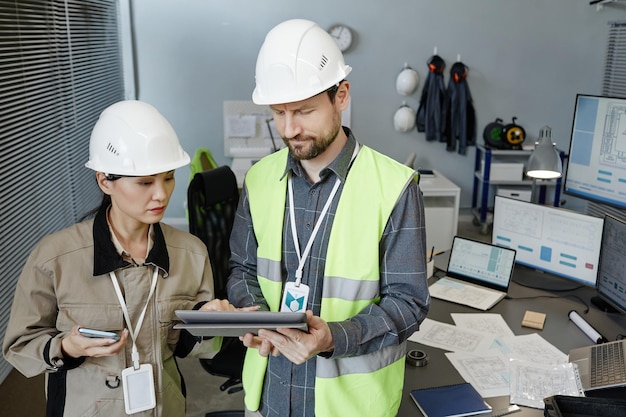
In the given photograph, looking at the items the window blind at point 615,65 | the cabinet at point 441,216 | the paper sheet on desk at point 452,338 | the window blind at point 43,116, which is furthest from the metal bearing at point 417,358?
the window blind at point 615,65

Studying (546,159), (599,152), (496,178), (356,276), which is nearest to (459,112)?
(496,178)

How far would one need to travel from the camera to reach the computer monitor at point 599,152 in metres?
2.96

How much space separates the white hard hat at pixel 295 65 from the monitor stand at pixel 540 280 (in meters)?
1.71

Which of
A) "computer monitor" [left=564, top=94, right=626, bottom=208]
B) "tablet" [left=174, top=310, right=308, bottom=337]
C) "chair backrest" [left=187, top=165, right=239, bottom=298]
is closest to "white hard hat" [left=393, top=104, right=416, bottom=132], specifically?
"computer monitor" [left=564, top=94, right=626, bottom=208]

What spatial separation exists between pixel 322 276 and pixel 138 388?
0.58 metres

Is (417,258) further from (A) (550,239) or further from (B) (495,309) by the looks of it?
(A) (550,239)

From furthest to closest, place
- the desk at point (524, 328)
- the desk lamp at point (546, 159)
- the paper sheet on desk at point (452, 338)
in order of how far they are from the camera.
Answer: the desk lamp at point (546, 159), the paper sheet on desk at point (452, 338), the desk at point (524, 328)

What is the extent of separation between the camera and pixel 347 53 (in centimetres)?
550

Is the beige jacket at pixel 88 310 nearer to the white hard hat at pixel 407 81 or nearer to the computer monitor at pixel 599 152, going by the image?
the computer monitor at pixel 599 152

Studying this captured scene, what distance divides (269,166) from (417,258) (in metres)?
0.53

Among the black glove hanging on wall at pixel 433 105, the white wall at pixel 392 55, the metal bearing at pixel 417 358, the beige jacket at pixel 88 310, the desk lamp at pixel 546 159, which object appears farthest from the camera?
the black glove hanging on wall at pixel 433 105

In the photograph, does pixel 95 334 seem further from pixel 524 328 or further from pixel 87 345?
pixel 524 328

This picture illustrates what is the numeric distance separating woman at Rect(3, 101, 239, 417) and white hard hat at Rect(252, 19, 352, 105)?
31 centimetres

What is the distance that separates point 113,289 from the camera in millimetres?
1543
